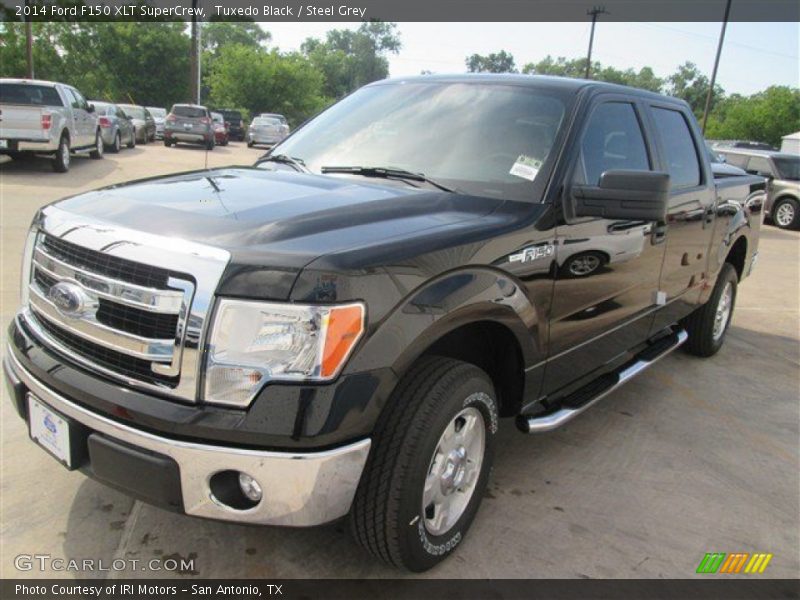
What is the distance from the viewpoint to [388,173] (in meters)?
3.07

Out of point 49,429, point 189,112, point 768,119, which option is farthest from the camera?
point 768,119

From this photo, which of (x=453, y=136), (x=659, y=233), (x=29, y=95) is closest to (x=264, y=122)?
(x=29, y=95)

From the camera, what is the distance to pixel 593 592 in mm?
2523

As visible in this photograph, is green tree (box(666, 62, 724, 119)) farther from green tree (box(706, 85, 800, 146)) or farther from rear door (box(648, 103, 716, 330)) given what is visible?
rear door (box(648, 103, 716, 330))

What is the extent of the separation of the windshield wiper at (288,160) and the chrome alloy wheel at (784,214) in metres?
15.9

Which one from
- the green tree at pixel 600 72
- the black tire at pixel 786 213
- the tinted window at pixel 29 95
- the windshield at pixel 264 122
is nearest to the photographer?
the tinted window at pixel 29 95

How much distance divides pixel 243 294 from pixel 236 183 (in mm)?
1056

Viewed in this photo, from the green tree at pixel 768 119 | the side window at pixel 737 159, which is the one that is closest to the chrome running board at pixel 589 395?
the side window at pixel 737 159

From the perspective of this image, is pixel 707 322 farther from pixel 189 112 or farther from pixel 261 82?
pixel 261 82

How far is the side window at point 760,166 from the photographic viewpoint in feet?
53.3

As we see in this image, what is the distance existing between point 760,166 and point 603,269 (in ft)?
51.1

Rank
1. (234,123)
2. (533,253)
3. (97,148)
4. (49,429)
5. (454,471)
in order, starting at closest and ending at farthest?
(49,429)
(454,471)
(533,253)
(97,148)
(234,123)

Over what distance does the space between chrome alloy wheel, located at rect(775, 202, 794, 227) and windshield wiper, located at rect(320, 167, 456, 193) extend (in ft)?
52.0

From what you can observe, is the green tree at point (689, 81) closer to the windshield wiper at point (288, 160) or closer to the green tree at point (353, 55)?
the green tree at point (353, 55)
